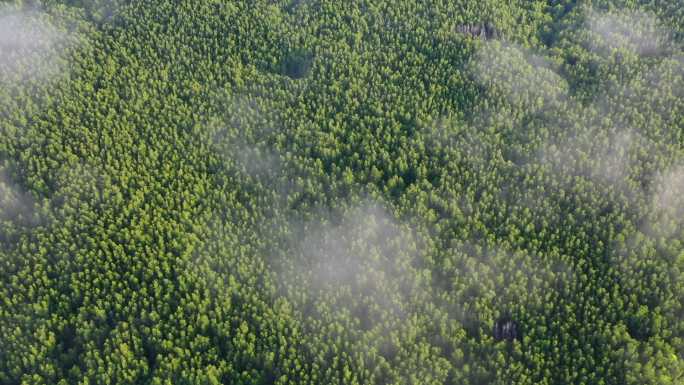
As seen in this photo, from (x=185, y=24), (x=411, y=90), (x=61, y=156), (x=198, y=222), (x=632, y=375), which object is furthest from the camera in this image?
(x=185, y=24)

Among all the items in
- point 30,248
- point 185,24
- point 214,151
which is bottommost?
point 30,248

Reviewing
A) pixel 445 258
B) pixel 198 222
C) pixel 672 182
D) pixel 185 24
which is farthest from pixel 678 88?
pixel 185 24

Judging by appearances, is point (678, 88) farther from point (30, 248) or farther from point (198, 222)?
point (30, 248)

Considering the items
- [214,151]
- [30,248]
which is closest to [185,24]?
[214,151]

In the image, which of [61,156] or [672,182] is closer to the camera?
[672,182]

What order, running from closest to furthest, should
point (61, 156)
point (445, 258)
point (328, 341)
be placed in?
point (328, 341)
point (445, 258)
point (61, 156)

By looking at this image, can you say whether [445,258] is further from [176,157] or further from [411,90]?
[176,157]

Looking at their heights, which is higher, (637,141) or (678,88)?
(678,88)
